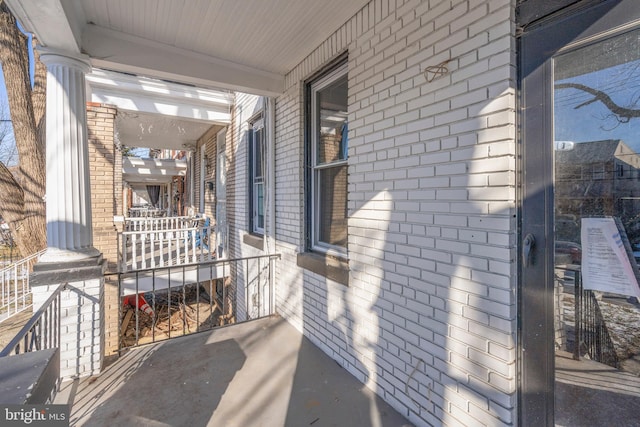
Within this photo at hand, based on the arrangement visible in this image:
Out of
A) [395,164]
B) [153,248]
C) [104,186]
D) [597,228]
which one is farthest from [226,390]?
[104,186]

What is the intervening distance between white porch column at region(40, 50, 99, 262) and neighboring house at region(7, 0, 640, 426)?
0.04 feet

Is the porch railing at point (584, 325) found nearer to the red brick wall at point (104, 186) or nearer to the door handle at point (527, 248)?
the door handle at point (527, 248)

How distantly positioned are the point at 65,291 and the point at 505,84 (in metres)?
3.34

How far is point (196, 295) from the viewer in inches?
237

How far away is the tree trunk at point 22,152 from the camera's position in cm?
490

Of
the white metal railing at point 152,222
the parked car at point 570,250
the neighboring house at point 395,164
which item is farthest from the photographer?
the white metal railing at point 152,222

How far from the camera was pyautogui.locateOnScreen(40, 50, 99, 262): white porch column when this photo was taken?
2359 mm

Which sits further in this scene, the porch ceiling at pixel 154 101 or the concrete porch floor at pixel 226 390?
the porch ceiling at pixel 154 101

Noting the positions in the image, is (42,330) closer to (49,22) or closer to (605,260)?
(49,22)

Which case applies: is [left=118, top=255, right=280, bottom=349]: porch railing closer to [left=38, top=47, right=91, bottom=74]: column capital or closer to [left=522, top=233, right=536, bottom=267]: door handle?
[left=38, top=47, right=91, bottom=74]: column capital

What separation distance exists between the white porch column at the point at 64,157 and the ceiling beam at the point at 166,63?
21cm

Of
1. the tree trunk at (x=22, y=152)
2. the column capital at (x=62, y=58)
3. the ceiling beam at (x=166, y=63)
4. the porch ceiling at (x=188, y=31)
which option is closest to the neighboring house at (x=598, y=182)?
the porch ceiling at (x=188, y=31)

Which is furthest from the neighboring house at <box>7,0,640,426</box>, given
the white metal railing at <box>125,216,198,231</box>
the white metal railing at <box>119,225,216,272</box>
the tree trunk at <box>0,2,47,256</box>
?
the white metal railing at <box>125,216,198,231</box>

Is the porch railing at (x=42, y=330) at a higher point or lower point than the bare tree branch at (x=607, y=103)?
lower
